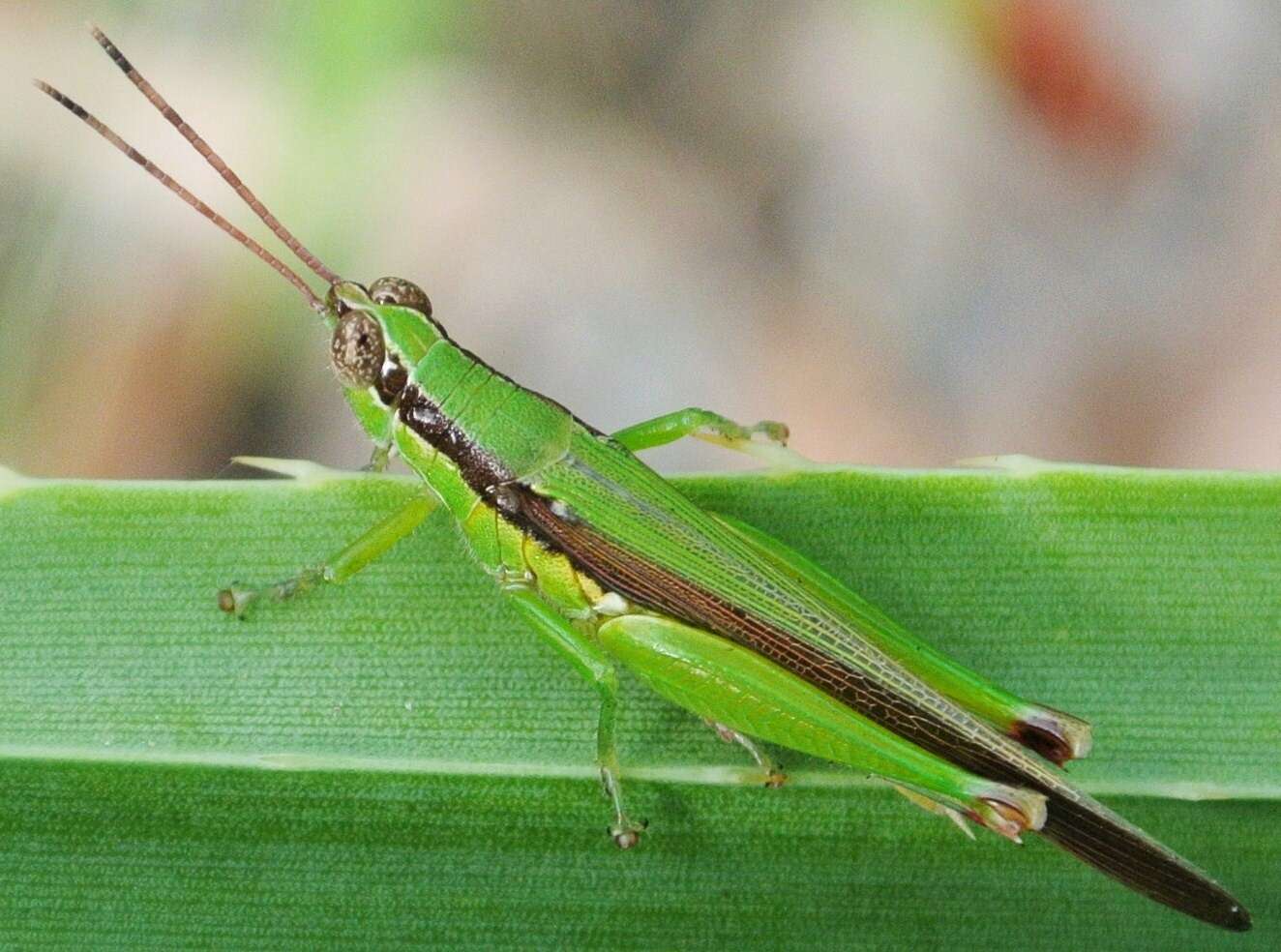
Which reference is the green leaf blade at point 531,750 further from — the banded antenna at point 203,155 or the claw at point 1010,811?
the banded antenna at point 203,155

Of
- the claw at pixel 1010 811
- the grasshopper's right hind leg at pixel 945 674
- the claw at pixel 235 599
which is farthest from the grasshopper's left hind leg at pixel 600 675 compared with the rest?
the claw at pixel 1010 811

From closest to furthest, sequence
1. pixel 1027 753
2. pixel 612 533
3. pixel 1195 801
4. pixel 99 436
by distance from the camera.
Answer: pixel 1027 753 < pixel 1195 801 < pixel 612 533 < pixel 99 436

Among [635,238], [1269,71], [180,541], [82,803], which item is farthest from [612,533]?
[1269,71]

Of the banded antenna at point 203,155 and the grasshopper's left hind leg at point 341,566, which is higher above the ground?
the banded antenna at point 203,155

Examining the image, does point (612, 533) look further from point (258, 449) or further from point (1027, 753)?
point (258, 449)

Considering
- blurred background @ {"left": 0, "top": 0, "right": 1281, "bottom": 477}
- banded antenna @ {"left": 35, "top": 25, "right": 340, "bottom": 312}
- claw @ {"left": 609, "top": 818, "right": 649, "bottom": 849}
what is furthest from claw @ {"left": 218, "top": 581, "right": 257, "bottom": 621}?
blurred background @ {"left": 0, "top": 0, "right": 1281, "bottom": 477}

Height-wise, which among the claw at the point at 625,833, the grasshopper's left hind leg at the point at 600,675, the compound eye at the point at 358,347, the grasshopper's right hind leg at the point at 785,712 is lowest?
the claw at the point at 625,833

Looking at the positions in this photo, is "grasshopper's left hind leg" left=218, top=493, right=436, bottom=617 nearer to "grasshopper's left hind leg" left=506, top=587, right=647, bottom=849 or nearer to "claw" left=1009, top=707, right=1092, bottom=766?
"grasshopper's left hind leg" left=506, top=587, right=647, bottom=849
